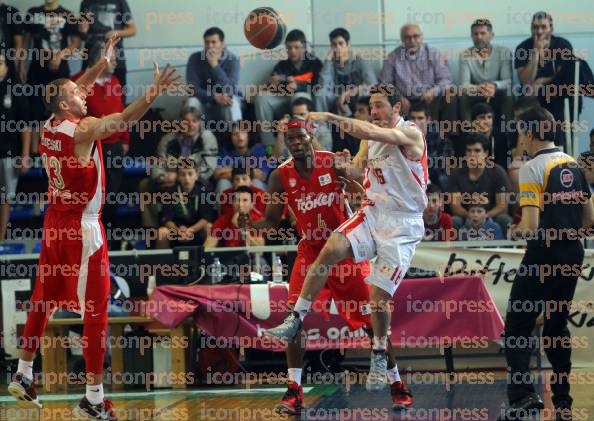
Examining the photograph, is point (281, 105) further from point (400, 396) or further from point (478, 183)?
point (400, 396)

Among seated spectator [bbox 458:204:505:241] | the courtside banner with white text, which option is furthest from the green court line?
seated spectator [bbox 458:204:505:241]

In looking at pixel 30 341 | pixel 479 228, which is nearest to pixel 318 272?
pixel 30 341

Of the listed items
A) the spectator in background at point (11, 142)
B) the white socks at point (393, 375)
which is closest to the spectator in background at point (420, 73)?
the spectator in background at point (11, 142)

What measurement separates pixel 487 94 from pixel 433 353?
3645 mm

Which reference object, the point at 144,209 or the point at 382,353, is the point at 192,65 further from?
the point at 382,353

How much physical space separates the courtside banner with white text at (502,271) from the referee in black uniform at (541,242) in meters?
3.21

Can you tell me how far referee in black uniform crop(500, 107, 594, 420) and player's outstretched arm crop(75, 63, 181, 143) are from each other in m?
2.65

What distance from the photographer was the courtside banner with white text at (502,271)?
11.2 m

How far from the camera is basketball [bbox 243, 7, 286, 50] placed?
432 inches

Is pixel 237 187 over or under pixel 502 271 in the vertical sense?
over

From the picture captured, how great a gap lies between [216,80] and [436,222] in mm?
3979

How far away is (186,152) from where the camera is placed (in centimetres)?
1382

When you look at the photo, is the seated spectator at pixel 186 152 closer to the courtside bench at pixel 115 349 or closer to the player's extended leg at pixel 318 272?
the courtside bench at pixel 115 349

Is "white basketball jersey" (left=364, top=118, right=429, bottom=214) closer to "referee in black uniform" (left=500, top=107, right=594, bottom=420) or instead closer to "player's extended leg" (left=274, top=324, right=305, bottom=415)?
"referee in black uniform" (left=500, top=107, right=594, bottom=420)
